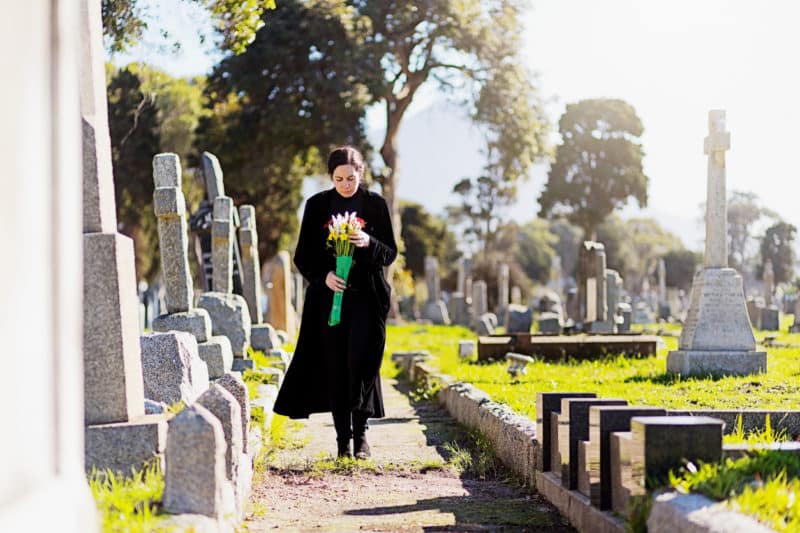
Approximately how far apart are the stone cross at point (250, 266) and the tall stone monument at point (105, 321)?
10.5 meters

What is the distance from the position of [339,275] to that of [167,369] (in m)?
1.28

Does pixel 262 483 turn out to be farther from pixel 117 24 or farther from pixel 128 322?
pixel 117 24

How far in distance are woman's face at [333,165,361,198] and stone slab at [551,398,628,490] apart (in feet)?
8.09

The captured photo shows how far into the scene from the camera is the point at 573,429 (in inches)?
218

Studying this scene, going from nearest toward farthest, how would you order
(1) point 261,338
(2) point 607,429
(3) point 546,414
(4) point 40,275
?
(4) point 40,275, (2) point 607,429, (3) point 546,414, (1) point 261,338

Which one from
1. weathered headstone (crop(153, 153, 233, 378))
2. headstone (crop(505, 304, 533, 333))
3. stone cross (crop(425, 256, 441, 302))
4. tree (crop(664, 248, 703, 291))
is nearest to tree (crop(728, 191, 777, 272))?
tree (crop(664, 248, 703, 291))

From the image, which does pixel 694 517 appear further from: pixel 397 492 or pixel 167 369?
pixel 167 369

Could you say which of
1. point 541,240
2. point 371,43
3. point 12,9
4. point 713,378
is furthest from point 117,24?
point 541,240

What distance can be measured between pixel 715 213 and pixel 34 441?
10797 millimetres

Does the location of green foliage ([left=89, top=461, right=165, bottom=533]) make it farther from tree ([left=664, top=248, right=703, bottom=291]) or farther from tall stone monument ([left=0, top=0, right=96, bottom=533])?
tree ([left=664, top=248, right=703, bottom=291])

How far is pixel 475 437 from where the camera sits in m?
8.58

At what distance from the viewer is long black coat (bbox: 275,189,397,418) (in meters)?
7.54

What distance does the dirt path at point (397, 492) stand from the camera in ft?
18.2

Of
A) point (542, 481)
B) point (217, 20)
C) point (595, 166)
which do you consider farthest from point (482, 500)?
point (595, 166)
